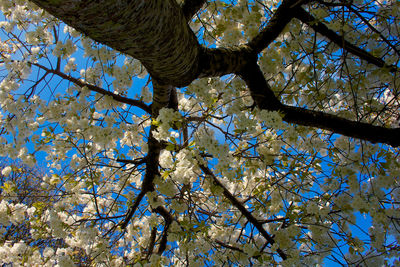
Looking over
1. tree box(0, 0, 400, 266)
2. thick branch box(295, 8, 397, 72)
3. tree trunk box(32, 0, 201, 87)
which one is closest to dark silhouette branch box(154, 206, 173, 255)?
tree box(0, 0, 400, 266)

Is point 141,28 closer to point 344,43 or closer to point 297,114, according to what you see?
point 297,114

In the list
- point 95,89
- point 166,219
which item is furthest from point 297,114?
point 166,219

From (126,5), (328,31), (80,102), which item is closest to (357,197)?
(328,31)

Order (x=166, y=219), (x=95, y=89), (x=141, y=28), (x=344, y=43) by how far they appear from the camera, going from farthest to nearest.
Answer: (x=166, y=219)
(x=95, y=89)
(x=344, y=43)
(x=141, y=28)

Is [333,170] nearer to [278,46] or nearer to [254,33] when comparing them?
[278,46]

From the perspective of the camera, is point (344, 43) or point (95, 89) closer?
point (344, 43)

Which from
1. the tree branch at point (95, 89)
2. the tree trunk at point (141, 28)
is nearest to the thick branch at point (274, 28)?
the tree trunk at point (141, 28)

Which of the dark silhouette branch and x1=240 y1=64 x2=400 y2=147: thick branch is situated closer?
x1=240 y1=64 x2=400 y2=147: thick branch

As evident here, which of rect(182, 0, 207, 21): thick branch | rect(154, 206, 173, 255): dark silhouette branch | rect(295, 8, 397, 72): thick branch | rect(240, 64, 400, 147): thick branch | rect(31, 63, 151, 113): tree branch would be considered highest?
rect(295, 8, 397, 72): thick branch

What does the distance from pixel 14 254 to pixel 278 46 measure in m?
4.39

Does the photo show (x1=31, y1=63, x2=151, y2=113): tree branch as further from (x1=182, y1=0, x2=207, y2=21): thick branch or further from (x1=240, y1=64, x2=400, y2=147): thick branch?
(x1=240, y1=64, x2=400, y2=147): thick branch

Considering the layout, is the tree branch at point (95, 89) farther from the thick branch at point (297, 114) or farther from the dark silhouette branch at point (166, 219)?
the dark silhouette branch at point (166, 219)

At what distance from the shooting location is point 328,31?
2.68 metres

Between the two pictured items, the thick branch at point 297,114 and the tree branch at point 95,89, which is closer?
the thick branch at point 297,114
